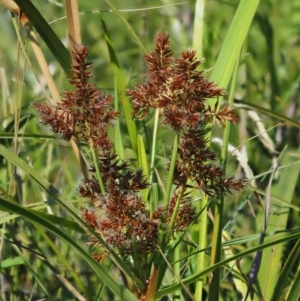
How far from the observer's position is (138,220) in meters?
0.92

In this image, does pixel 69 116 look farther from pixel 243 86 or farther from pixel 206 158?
pixel 243 86

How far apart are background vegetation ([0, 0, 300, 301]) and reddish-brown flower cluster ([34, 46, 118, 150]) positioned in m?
0.07

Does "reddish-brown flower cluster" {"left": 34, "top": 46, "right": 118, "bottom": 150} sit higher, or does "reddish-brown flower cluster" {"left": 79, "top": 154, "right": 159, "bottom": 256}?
"reddish-brown flower cluster" {"left": 34, "top": 46, "right": 118, "bottom": 150}

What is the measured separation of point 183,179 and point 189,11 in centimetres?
169

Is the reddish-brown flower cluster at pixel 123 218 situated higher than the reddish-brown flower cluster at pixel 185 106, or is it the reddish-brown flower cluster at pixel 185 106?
the reddish-brown flower cluster at pixel 185 106

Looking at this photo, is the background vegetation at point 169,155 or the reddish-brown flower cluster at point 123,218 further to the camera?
the background vegetation at point 169,155

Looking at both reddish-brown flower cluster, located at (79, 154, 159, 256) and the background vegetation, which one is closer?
reddish-brown flower cluster, located at (79, 154, 159, 256)

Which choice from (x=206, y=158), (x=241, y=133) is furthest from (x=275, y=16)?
(x=206, y=158)

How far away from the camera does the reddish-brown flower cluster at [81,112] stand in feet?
2.98

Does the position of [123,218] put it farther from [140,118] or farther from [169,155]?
[169,155]

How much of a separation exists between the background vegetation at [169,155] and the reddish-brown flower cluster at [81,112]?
7 centimetres

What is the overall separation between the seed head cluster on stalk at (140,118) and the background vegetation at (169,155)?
0.06 metres

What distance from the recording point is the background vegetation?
1.05 metres

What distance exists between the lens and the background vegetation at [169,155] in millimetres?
1047
